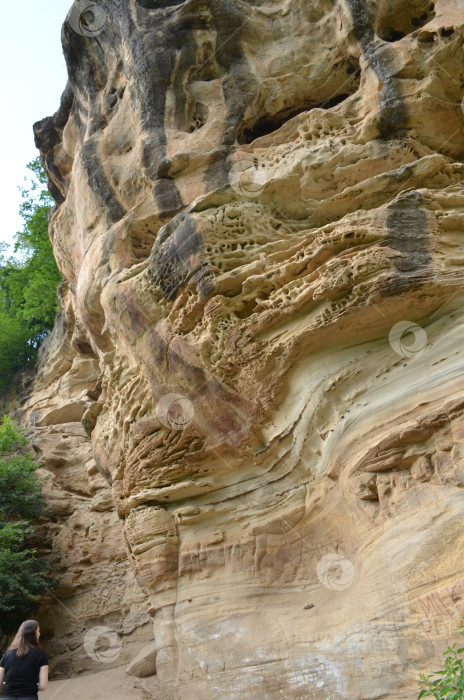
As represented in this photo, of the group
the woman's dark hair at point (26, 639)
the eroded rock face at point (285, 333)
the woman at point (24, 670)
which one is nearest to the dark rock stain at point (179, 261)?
the eroded rock face at point (285, 333)

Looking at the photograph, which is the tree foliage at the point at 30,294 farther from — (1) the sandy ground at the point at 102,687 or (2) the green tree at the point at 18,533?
(1) the sandy ground at the point at 102,687

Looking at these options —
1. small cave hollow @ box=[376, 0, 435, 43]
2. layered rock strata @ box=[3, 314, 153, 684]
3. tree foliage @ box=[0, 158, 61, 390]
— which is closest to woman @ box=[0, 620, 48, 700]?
layered rock strata @ box=[3, 314, 153, 684]

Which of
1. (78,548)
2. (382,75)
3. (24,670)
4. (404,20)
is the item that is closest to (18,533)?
(78,548)

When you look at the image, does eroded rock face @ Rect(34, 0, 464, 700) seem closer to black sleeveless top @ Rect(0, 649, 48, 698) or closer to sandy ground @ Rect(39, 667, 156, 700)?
black sleeveless top @ Rect(0, 649, 48, 698)

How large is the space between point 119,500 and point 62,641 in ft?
11.9

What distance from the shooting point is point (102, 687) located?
7434mm

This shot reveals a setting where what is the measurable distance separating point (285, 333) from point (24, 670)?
364 centimetres

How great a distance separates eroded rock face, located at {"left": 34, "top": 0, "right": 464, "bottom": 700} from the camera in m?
4.91

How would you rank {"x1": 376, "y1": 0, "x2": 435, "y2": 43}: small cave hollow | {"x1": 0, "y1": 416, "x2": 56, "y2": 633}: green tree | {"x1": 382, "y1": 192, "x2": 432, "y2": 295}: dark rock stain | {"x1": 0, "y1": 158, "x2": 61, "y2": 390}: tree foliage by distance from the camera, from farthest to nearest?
{"x1": 0, "y1": 158, "x2": 61, "y2": 390}: tree foliage < {"x1": 0, "y1": 416, "x2": 56, "y2": 633}: green tree < {"x1": 376, "y1": 0, "x2": 435, "y2": 43}: small cave hollow < {"x1": 382, "y1": 192, "x2": 432, "y2": 295}: dark rock stain

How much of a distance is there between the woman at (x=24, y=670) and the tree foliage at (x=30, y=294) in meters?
12.4

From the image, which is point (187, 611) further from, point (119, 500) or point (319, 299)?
point (319, 299)

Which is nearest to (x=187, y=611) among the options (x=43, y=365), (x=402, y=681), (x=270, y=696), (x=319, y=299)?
(x=270, y=696)

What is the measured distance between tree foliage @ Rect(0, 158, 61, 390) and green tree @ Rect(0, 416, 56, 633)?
5227mm

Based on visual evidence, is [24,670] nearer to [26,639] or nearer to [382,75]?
[26,639]
